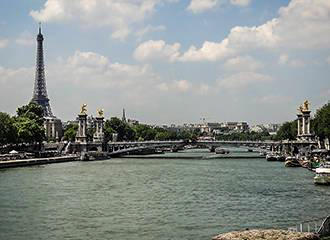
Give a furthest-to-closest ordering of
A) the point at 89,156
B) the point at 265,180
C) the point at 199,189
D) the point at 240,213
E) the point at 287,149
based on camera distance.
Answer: the point at 287,149, the point at 89,156, the point at 265,180, the point at 199,189, the point at 240,213

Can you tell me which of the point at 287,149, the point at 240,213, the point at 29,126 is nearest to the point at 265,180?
the point at 240,213

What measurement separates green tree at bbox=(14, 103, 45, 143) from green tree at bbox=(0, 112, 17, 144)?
1245 millimetres

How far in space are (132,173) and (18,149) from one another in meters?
30.1

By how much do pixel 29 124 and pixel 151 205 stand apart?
48676mm

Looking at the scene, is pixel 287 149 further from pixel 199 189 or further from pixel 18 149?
pixel 199 189

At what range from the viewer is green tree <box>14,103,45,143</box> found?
251ft

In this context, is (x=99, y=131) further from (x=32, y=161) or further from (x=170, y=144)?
(x=32, y=161)

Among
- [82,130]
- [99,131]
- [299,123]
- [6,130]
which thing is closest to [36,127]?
[6,130]

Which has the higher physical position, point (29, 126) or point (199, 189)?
point (29, 126)

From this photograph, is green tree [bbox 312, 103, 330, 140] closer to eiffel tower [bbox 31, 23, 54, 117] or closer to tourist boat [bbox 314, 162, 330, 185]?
tourist boat [bbox 314, 162, 330, 185]

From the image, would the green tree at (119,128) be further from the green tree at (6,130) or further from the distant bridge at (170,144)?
the green tree at (6,130)

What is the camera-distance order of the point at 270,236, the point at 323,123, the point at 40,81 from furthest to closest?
Result: the point at 40,81, the point at 323,123, the point at 270,236

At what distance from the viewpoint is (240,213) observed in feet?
95.6

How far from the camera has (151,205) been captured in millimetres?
32281
